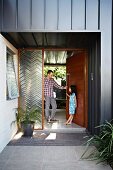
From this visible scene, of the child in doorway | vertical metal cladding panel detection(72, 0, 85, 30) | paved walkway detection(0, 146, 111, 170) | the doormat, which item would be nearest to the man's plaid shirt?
the child in doorway

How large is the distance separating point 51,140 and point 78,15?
2.76 meters

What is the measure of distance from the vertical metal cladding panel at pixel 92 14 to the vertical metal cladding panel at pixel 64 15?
1.19 feet

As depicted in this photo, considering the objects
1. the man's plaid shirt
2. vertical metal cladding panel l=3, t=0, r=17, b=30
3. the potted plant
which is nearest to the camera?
vertical metal cladding panel l=3, t=0, r=17, b=30

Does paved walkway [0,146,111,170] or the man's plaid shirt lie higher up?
the man's plaid shirt

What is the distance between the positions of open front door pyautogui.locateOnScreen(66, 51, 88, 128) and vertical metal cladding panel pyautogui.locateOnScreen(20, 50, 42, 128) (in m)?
1.13

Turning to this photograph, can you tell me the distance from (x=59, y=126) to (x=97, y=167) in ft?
10.4

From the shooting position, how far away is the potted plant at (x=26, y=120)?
592 cm

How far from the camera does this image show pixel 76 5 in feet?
15.5

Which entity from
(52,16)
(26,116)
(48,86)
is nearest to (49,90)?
(48,86)

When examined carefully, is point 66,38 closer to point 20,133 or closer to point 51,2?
point 51,2

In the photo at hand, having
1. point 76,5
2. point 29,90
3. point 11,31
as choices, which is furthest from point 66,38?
point 29,90

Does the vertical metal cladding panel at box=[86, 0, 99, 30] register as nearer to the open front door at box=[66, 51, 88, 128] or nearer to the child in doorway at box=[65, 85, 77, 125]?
the open front door at box=[66, 51, 88, 128]

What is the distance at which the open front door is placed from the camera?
6.82 m

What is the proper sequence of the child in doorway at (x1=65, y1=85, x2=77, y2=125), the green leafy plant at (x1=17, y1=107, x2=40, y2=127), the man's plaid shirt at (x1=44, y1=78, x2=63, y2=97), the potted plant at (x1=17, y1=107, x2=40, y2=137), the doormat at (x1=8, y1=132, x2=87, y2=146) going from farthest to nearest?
the man's plaid shirt at (x1=44, y1=78, x2=63, y2=97), the child in doorway at (x1=65, y1=85, x2=77, y2=125), the green leafy plant at (x1=17, y1=107, x2=40, y2=127), the potted plant at (x1=17, y1=107, x2=40, y2=137), the doormat at (x1=8, y1=132, x2=87, y2=146)
